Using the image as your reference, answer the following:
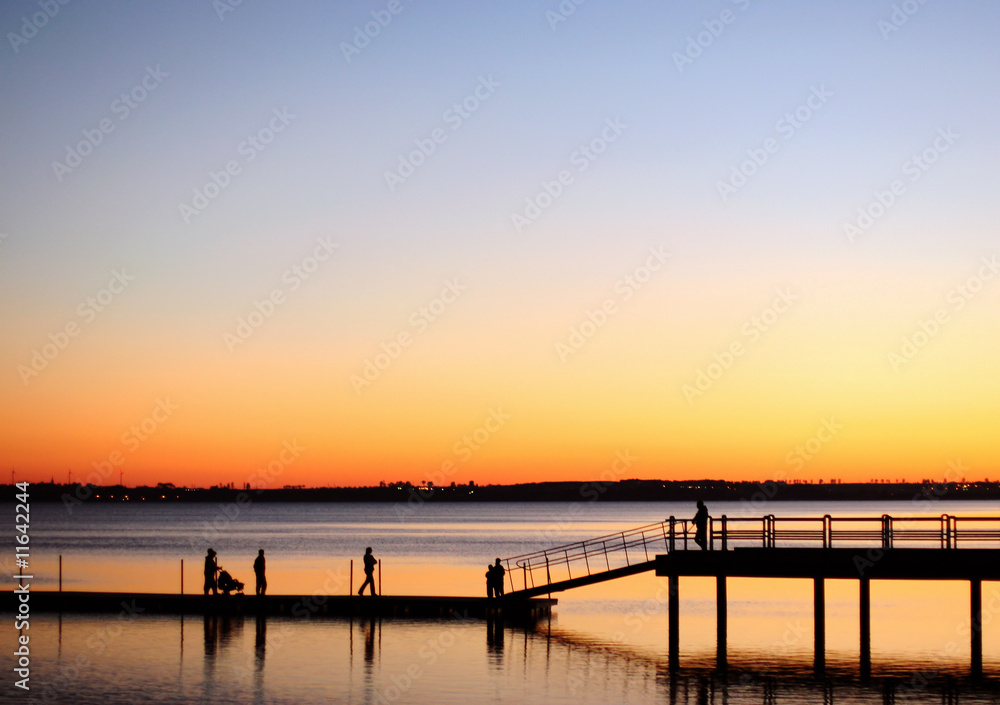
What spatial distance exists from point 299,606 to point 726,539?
1684 cm

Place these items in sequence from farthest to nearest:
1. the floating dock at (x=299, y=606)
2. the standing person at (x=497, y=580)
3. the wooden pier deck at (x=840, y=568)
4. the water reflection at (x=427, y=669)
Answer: the standing person at (x=497, y=580) → the floating dock at (x=299, y=606) → the wooden pier deck at (x=840, y=568) → the water reflection at (x=427, y=669)

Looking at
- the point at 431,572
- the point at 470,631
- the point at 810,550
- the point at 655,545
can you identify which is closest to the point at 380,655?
the point at 470,631

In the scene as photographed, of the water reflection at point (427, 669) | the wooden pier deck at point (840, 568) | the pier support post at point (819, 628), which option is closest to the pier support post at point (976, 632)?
the wooden pier deck at point (840, 568)

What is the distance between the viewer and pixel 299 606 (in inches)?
1716

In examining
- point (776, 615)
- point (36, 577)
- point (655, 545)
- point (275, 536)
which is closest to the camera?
point (776, 615)

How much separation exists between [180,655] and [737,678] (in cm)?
1617

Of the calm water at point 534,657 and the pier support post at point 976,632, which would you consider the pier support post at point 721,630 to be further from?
the pier support post at point 976,632

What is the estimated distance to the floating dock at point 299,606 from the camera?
43.3 meters

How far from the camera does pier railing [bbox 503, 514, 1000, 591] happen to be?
35.3m

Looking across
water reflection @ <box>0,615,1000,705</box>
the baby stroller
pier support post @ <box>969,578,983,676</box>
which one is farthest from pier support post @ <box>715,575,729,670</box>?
the baby stroller

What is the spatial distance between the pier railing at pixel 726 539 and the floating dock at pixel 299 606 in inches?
75.0

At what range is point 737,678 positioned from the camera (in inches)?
1313

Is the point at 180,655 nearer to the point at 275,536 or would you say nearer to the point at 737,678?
the point at 737,678

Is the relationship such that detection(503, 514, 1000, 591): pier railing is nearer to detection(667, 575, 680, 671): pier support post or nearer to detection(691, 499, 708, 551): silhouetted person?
detection(691, 499, 708, 551): silhouetted person
